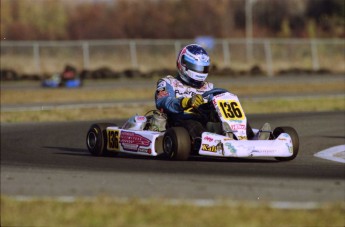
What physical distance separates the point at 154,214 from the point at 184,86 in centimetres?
453

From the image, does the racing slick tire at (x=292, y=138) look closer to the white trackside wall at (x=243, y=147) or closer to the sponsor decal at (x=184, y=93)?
the white trackside wall at (x=243, y=147)

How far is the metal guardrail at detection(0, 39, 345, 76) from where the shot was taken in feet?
116

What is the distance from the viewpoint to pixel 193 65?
10008 mm

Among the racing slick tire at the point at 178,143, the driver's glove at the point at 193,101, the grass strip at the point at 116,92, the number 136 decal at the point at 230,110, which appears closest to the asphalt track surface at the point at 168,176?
the racing slick tire at the point at 178,143

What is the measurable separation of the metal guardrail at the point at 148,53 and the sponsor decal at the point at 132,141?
Answer: 24.8 m

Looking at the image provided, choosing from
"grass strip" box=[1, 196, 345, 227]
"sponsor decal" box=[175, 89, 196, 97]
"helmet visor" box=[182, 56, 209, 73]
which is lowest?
"grass strip" box=[1, 196, 345, 227]

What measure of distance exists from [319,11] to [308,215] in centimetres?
5829

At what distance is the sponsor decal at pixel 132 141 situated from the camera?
9.55m

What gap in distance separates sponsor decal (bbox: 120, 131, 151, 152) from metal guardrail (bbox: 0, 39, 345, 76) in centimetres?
2483

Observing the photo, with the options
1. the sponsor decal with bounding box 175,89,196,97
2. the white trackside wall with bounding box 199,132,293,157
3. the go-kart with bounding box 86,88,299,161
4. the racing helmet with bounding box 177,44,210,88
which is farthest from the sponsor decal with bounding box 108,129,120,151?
the white trackside wall with bounding box 199,132,293,157

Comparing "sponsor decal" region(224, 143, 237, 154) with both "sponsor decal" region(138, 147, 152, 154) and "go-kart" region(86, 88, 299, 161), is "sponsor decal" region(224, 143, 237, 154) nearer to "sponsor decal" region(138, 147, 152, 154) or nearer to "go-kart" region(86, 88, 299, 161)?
"go-kart" region(86, 88, 299, 161)

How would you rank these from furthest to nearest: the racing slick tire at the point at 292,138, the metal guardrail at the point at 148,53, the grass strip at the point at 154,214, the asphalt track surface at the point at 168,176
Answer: the metal guardrail at the point at 148,53
the racing slick tire at the point at 292,138
the asphalt track surface at the point at 168,176
the grass strip at the point at 154,214

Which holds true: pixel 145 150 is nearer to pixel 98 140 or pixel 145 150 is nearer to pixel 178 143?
pixel 178 143

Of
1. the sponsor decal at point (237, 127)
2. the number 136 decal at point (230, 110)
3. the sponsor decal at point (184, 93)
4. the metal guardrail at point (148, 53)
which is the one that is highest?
the sponsor decal at point (184, 93)
